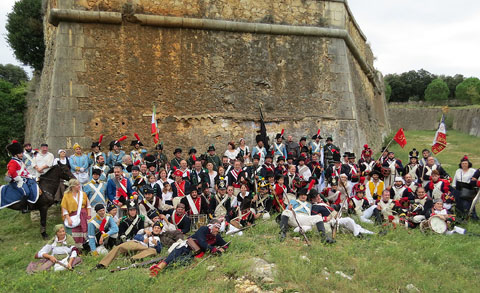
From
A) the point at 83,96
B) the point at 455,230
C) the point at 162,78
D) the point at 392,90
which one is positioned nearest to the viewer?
the point at 455,230

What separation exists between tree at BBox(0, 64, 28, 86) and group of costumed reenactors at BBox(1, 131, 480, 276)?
34.0 metres

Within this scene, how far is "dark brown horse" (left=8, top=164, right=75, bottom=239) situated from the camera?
7.10 metres

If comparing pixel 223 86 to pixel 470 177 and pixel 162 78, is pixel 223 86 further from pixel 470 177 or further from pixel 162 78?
pixel 470 177

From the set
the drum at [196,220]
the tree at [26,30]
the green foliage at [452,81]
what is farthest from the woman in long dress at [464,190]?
the green foliage at [452,81]

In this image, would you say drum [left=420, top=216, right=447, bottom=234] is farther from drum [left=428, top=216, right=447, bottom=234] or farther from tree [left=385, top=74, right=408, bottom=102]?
tree [left=385, top=74, right=408, bottom=102]

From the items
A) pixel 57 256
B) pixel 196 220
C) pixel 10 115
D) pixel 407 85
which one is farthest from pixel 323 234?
pixel 407 85

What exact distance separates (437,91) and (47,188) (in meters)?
49.4

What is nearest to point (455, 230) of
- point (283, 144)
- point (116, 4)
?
point (283, 144)

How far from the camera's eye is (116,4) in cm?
934

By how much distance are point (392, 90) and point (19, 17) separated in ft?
152

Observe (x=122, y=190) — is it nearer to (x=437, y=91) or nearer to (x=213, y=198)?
(x=213, y=198)

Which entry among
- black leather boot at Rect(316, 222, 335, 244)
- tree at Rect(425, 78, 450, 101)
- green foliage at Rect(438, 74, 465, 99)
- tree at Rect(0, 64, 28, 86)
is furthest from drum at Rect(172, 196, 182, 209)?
green foliage at Rect(438, 74, 465, 99)

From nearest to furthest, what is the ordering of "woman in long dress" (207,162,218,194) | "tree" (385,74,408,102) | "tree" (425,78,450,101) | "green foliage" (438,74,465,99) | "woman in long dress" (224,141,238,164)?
"woman in long dress" (207,162,218,194), "woman in long dress" (224,141,238,164), "tree" (425,78,450,101), "green foliage" (438,74,465,99), "tree" (385,74,408,102)

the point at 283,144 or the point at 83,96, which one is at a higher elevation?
the point at 83,96
